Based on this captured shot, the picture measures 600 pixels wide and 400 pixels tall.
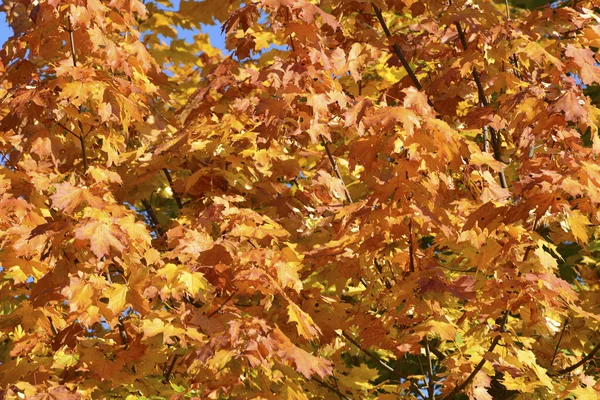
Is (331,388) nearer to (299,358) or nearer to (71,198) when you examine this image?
(299,358)

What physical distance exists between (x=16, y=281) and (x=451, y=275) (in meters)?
2.70

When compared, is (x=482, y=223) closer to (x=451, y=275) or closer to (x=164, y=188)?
(x=451, y=275)

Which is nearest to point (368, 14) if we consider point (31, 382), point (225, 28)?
point (225, 28)

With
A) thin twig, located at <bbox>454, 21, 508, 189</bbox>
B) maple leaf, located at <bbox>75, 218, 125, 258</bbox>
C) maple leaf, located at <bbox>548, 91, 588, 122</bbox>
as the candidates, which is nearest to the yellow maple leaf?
maple leaf, located at <bbox>548, 91, 588, 122</bbox>

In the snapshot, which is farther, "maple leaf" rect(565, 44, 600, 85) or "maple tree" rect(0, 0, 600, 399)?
"maple leaf" rect(565, 44, 600, 85)

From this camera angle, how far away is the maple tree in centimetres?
397

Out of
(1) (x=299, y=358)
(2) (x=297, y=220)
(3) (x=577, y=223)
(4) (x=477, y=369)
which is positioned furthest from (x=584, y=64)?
(1) (x=299, y=358)

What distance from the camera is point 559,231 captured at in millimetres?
4879

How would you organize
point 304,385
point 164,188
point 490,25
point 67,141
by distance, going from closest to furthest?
point 304,385, point 490,25, point 67,141, point 164,188

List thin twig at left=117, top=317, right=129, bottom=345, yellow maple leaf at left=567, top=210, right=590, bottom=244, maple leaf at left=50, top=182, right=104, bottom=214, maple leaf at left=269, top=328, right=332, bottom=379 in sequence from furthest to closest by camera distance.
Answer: thin twig at left=117, top=317, right=129, bottom=345, yellow maple leaf at left=567, top=210, right=590, bottom=244, maple leaf at left=50, top=182, right=104, bottom=214, maple leaf at left=269, top=328, right=332, bottom=379

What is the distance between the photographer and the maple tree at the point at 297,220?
3.97 metres

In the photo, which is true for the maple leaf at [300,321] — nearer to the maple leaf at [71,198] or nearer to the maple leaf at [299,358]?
the maple leaf at [299,358]

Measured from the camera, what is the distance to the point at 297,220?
5.11 metres

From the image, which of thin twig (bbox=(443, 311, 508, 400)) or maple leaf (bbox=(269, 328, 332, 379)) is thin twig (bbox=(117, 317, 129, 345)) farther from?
thin twig (bbox=(443, 311, 508, 400))
